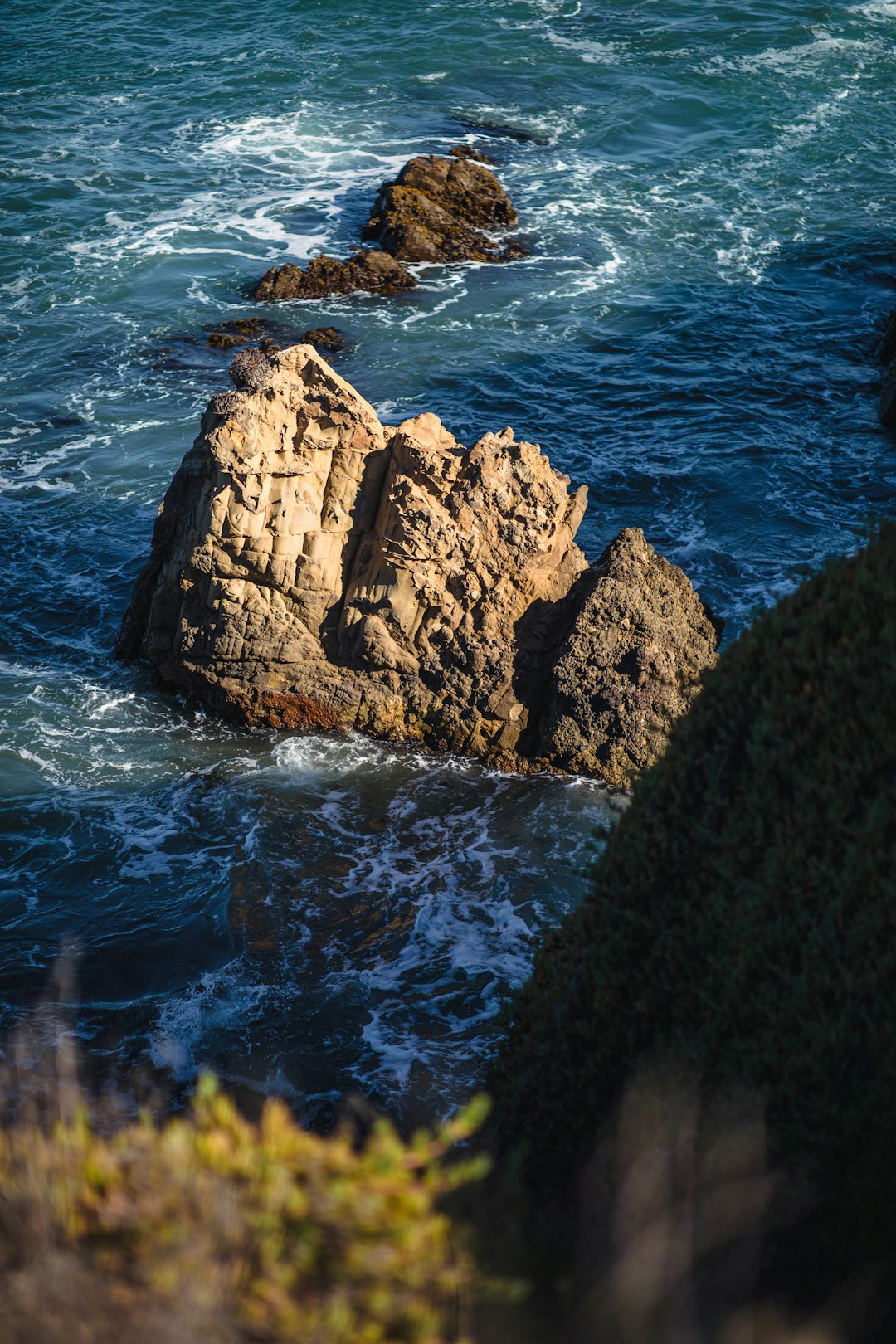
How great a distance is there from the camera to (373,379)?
2233cm

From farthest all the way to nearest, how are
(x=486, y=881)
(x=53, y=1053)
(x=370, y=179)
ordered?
(x=370, y=179) < (x=486, y=881) < (x=53, y=1053)

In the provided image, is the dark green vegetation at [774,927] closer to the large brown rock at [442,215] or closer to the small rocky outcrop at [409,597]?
the small rocky outcrop at [409,597]

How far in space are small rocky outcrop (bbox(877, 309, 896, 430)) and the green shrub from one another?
19.1 metres

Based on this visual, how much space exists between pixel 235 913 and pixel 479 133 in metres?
30.1

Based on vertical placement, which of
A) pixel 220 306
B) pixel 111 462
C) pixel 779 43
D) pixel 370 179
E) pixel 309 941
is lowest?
pixel 309 941

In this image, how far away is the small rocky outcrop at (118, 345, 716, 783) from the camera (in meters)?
13.2

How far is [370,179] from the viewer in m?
31.6

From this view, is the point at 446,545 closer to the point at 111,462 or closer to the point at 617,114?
the point at 111,462

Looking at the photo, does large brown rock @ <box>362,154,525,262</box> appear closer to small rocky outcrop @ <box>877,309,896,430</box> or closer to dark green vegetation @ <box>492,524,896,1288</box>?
small rocky outcrop @ <box>877,309,896,430</box>

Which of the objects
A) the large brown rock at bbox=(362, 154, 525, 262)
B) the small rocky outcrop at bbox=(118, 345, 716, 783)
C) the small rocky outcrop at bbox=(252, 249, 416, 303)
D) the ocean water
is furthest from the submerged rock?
the small rocky outcrop at bbox=(118, 345, 716, 783)

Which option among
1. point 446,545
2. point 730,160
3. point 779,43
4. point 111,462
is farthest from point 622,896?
point 779,43

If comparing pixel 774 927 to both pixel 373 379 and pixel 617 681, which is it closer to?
pixel 617 681

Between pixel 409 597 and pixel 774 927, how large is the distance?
7.78 m

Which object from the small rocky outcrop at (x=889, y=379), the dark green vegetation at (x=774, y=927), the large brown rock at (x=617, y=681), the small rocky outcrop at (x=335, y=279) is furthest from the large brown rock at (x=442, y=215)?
the dark green vegetation at (x=774, y=927)
